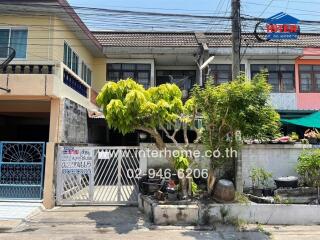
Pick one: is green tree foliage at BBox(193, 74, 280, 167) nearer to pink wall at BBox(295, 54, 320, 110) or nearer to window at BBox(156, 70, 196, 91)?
pink wall at BBox(295, 54, 320, 110)

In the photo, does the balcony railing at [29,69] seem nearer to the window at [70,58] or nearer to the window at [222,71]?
the window at [70,58]

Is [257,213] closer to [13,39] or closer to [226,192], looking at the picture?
[226,192]

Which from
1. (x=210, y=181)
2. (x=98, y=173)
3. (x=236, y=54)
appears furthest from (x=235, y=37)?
(x=98, y=173)

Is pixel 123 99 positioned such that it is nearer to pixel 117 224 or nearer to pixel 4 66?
pixel 117 224

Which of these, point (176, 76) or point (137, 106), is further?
point (176, 76)

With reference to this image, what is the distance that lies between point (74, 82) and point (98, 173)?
146 inches

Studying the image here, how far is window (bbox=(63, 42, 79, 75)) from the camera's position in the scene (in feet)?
43.5

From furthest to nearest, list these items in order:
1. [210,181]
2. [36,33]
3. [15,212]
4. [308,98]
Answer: [308,98], [36,33], [210,181], [15,212]

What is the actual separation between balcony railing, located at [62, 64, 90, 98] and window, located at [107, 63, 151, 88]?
332cm

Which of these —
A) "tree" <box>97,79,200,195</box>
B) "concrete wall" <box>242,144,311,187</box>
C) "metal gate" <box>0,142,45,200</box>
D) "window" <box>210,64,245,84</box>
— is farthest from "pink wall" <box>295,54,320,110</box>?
"metal gate" <box>0,142,45,200</box>

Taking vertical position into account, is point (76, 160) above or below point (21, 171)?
above

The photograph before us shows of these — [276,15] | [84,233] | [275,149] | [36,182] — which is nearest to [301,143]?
[275,149]

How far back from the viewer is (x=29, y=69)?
10727 mm

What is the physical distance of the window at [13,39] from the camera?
12.4 metres
